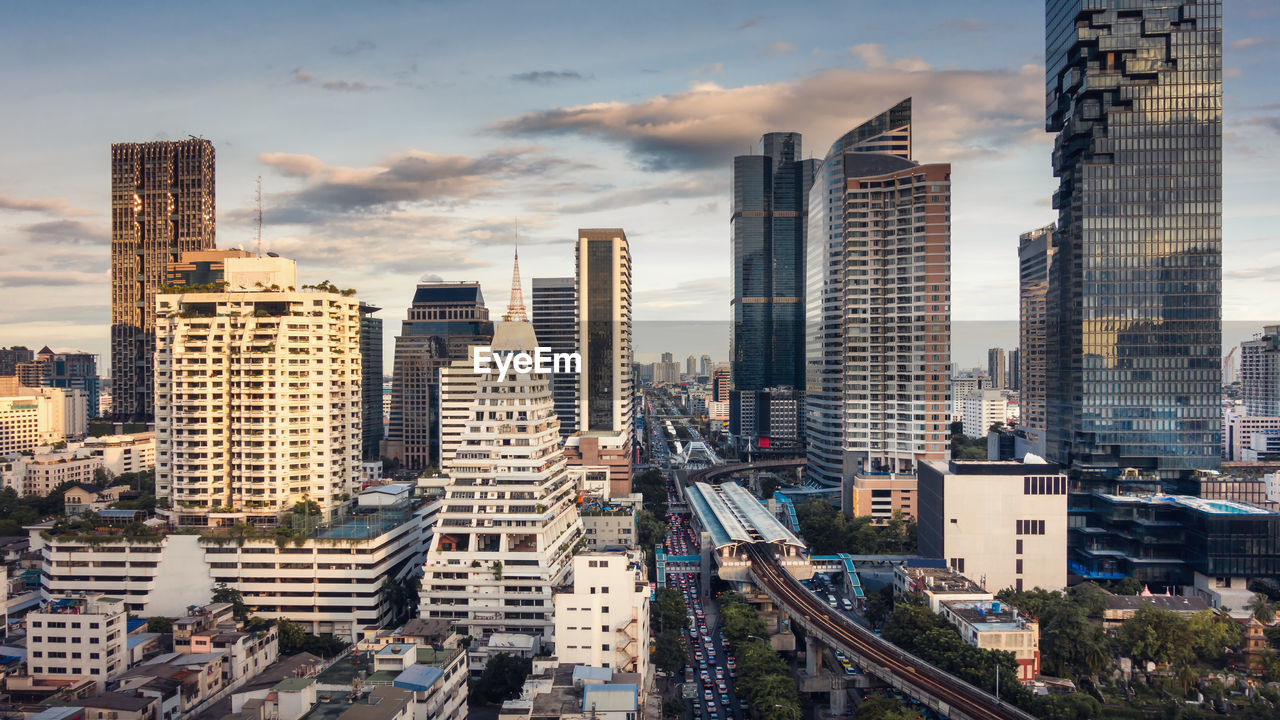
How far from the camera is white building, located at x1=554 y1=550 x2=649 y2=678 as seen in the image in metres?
46.6

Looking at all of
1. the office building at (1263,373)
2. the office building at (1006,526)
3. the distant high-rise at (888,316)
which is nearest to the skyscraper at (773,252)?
the distant high-rise at (888,316)

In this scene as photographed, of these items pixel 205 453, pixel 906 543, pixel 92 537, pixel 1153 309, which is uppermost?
pixel 1153 309

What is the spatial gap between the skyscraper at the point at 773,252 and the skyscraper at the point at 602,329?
217 ft

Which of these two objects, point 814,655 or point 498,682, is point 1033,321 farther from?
point 498,682

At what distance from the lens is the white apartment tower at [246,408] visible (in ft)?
222

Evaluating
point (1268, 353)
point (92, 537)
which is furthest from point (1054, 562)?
point (1268, 353)

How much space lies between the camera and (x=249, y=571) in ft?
203

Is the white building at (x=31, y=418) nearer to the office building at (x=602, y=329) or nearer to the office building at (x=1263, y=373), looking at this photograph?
the office building at (x=602, y=329)

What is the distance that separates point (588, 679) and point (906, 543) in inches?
2233

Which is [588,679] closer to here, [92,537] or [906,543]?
[92,537]

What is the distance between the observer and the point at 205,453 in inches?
2660

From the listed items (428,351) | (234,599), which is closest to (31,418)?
(428,351)

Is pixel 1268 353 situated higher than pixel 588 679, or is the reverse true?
pixel 1268 353

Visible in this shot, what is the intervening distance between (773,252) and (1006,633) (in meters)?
139
